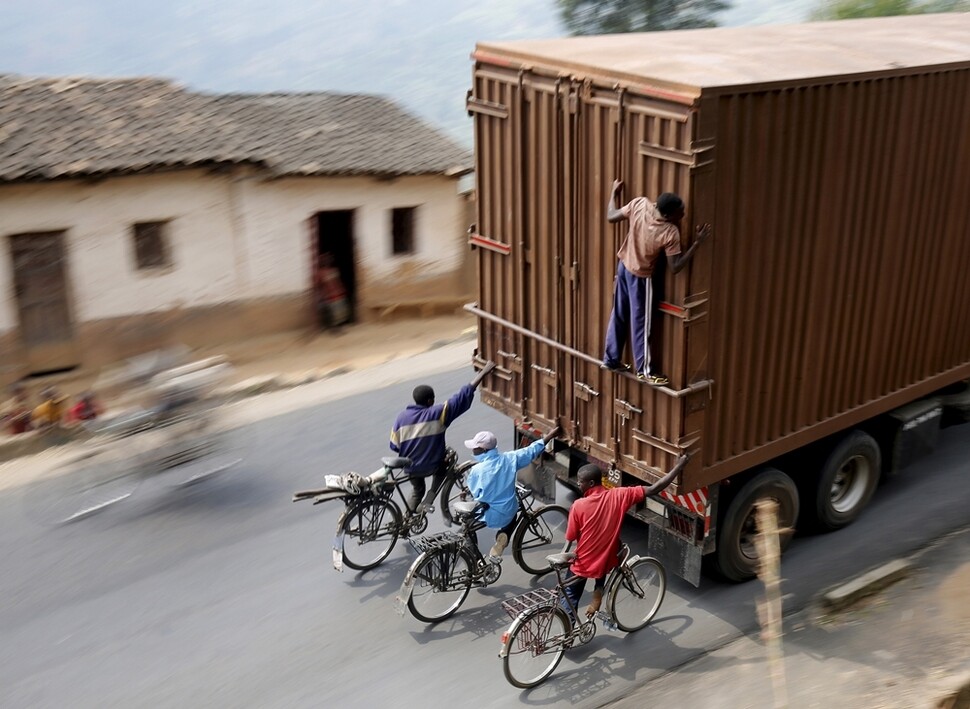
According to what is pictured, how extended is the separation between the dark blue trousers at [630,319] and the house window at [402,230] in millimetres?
11299

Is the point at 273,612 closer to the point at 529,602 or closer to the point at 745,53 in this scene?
the point at 529,602

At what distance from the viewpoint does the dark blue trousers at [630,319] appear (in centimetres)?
674

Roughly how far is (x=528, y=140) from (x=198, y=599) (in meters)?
4.41

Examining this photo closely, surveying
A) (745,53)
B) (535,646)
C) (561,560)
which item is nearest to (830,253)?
(745,53)

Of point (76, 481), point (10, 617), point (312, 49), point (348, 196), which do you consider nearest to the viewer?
point (10, 617)

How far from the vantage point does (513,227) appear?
7.89 m

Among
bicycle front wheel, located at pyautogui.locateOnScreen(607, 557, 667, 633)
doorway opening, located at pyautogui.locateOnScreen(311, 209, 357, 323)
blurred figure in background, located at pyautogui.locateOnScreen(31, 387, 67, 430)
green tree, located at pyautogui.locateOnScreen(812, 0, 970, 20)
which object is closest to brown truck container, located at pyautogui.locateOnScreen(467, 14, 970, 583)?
bicycle front wheel, located at pyautogui.locateOnScreen(607, 557, 667, 633)

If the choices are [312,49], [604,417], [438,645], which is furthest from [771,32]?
[312,49]

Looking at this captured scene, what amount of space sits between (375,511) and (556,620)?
75.6 inches

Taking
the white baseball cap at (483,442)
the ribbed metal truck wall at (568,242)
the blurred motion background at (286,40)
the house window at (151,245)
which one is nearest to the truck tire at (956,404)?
the ribbed metal truck wall at (568,242)

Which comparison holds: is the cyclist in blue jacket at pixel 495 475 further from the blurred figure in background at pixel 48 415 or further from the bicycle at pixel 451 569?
the blurred figure in background at pixel 48 415

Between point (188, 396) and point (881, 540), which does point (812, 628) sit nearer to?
point (881, 540)

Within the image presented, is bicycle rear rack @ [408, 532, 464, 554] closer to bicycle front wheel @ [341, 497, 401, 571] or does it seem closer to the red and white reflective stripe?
bicycle front wheel @ [341, 497, 401, 571]

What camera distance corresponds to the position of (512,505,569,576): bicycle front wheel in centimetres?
804
